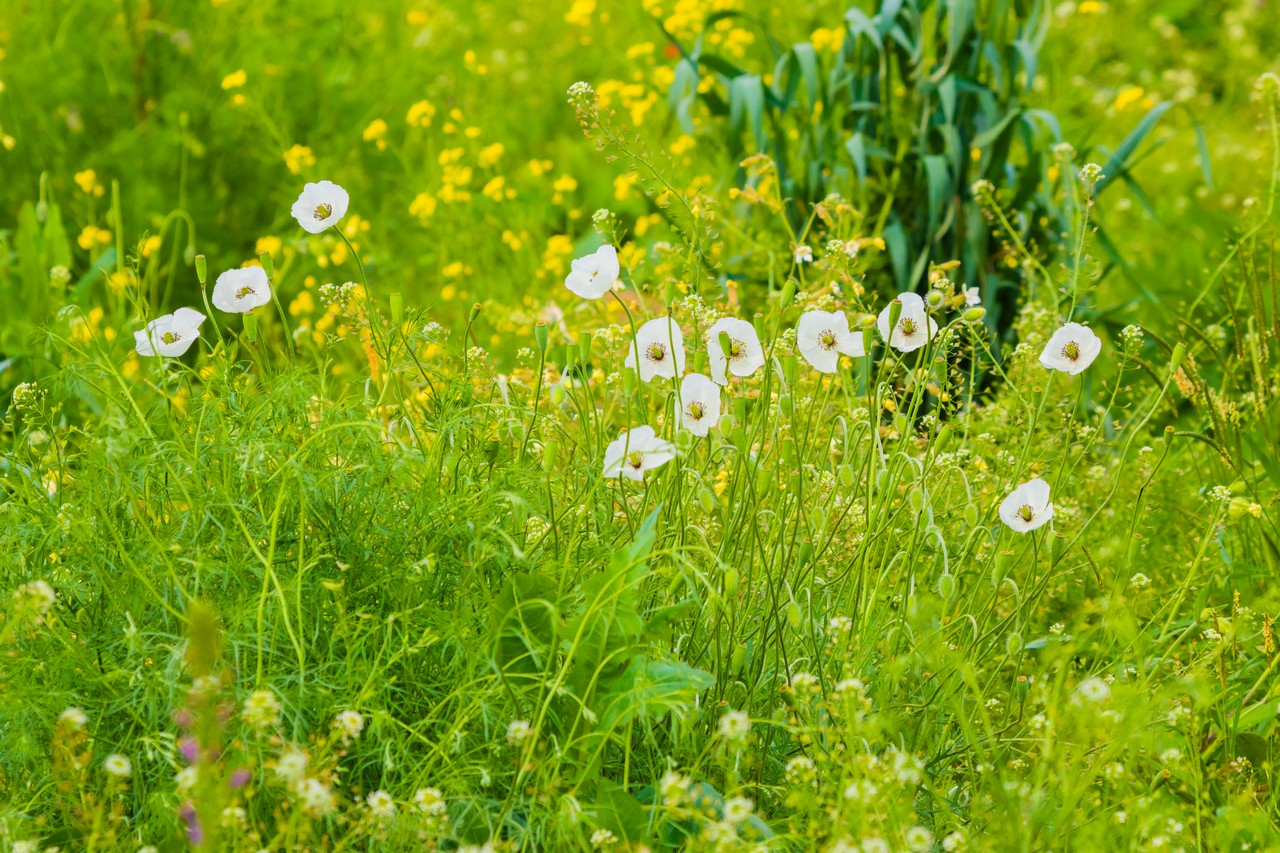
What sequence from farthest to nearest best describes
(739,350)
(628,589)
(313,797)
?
(739,350) → (628,589) → (313,797)

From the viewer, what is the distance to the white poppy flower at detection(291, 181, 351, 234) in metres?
1.84

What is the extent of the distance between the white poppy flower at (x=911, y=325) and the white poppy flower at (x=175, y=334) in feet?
2.94

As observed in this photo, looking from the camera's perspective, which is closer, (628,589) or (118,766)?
(118,766)

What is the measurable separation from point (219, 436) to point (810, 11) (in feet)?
11.0

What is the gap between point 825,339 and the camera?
71.9 inches

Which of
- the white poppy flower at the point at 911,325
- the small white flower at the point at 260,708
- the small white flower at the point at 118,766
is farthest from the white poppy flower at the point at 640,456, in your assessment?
the small white flower at the point at 118,766

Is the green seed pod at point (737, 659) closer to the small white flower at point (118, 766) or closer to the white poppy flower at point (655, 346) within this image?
the white poppy flower at point (655, 346)

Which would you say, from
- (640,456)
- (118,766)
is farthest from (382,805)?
(640,456)

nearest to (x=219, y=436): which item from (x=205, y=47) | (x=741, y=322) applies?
(x=741, y=322)

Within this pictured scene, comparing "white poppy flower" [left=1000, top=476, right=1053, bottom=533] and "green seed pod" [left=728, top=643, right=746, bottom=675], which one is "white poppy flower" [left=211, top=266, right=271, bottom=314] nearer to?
"green seed pod" [left=728, top=643, right=746, bottom=675]

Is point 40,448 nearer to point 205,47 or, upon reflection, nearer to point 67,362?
point 67,362

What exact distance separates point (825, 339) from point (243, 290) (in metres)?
0.77

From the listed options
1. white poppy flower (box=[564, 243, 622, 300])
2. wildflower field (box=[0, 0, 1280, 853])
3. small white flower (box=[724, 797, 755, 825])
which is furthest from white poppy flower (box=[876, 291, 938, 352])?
small white flower (box=[724, 797, 755, 825])

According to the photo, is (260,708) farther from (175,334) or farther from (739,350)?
(739,350)
